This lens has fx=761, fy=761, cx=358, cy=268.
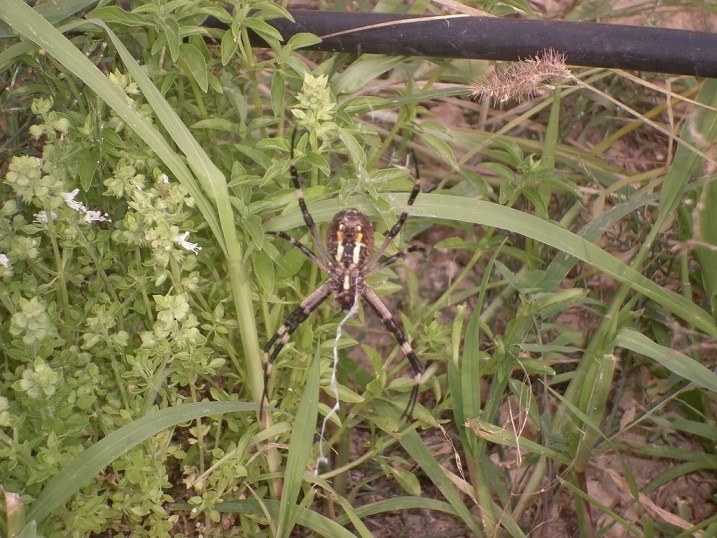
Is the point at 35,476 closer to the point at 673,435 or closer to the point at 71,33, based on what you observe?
the point at 71,33

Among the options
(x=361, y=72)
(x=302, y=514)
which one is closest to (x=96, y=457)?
(x=302, y=514)

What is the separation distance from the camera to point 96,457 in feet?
7.57

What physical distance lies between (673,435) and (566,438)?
66 cm

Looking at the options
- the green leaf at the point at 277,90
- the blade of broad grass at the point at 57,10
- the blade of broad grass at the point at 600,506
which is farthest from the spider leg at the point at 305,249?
the blade of broad grass at the point at 600,506

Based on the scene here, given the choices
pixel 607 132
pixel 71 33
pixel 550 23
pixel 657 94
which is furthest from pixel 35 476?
pixel 657 94

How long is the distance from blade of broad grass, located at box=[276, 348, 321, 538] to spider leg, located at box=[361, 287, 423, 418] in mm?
491

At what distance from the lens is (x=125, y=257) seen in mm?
2791

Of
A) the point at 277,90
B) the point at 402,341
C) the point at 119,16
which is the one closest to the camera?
the point at 119,16

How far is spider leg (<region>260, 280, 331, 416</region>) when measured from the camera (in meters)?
2.66

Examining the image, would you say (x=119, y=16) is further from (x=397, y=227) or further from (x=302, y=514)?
(x=302, y=514)

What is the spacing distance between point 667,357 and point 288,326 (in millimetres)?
1350

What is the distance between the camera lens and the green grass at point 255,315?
2371 mm

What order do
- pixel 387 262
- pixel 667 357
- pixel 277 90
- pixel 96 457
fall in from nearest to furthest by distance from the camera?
pixel 96 457
pixel 277 90
pixel 667 357
pixel 387 262

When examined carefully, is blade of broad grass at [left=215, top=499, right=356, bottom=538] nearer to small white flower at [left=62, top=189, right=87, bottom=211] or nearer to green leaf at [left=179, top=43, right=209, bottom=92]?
small white flower at [left=62, top=189, right=87, bottom=211]
